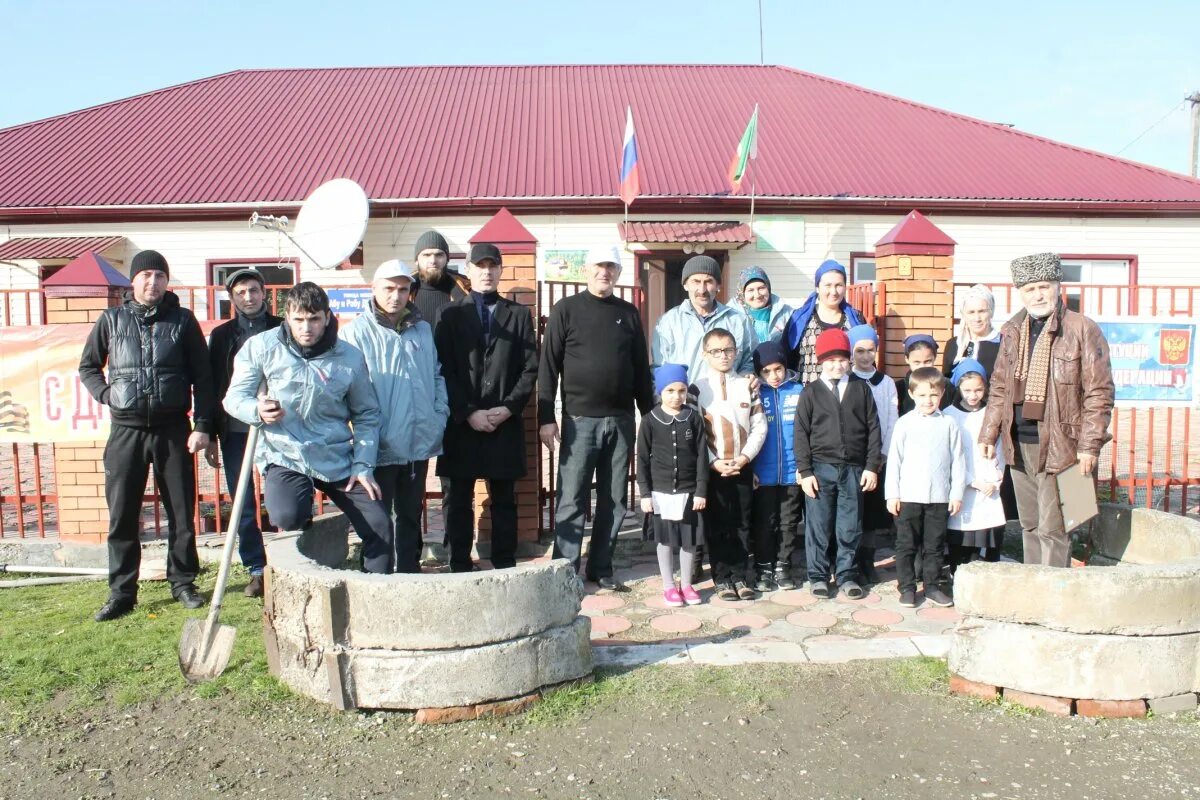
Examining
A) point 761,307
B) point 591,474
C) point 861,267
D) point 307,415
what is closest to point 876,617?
point 591,474

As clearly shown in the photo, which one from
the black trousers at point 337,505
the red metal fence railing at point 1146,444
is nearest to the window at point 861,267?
the red metal fence railing at point 1146,444

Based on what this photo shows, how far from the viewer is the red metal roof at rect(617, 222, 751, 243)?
13.3 meters

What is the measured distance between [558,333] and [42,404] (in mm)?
3496

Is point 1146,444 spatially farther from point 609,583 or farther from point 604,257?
point 604,257

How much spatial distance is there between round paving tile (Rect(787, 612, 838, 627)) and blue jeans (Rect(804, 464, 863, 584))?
15.5 inches

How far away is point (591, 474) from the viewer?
4887 millimetres

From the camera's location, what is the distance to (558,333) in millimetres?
4859

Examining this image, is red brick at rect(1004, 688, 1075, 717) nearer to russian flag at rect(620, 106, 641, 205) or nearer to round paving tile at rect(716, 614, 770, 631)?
round paving tile at rect(716, 614, 770, 631)

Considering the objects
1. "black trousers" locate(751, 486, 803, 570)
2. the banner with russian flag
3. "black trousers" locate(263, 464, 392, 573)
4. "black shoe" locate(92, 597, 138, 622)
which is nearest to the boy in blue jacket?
"black trousers" locate(751, 486, 803, 570)

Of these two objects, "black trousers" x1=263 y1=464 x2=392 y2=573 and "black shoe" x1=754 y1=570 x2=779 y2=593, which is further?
"black shoe" x1=754 y1=570 x2=779 y2=593

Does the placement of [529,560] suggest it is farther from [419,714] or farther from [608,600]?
[419,714]

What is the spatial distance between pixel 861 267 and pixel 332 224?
1140 cm

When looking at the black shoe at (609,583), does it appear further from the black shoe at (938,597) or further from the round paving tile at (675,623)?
the black shoe at (938,597)

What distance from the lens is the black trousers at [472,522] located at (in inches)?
197
